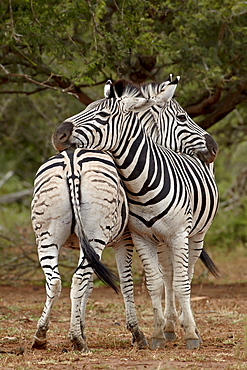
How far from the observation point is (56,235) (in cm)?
→ 520

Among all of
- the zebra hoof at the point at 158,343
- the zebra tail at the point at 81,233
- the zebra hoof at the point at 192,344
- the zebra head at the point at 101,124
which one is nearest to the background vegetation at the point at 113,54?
the zebra head at the point at 101,124

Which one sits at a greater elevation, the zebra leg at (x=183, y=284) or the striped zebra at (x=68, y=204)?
the striped zebra at (x=68, y=204)

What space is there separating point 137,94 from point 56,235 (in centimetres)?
161

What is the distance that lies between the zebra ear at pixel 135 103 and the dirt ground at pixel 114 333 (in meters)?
2.23

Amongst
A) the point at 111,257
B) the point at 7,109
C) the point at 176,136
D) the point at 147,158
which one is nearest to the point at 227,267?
the point at 111,257

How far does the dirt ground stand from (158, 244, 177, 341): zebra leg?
0.22 m

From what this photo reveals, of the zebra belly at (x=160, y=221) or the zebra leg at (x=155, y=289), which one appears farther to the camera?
the zebra leg at (x=155, y=289)

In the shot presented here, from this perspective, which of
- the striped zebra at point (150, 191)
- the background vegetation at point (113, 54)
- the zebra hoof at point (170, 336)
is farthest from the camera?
the background vegetation at point (113, 54)

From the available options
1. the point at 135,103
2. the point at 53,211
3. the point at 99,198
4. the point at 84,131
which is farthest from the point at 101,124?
the point at 53,211

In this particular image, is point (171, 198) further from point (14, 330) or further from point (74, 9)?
point (74, 9)

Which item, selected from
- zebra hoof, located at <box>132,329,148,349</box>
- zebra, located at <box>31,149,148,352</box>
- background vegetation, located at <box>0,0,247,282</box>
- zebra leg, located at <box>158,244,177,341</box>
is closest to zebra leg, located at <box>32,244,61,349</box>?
zebra, located at <box>31,149,148,352</box>

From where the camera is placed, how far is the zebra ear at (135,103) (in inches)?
218

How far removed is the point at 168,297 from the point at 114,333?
2.50 ft

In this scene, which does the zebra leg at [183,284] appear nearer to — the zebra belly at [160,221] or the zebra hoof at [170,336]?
the zebra belly at [160,221]
